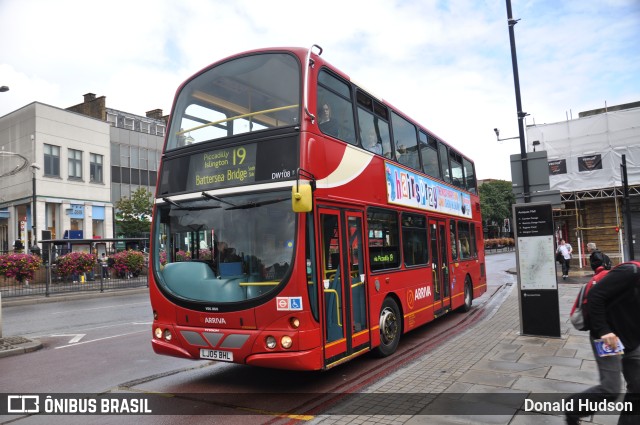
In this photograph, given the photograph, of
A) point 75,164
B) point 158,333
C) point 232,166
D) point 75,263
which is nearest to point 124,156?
point 75,164

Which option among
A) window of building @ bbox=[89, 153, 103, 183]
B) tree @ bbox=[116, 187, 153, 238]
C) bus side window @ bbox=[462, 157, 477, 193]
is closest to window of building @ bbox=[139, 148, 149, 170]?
tree @ bbox=[116, 187, 153, 238]

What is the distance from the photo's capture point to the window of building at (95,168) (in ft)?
127

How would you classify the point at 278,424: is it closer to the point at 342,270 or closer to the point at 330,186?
the point at 342,270

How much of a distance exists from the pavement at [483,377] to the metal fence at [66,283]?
41.2 ft

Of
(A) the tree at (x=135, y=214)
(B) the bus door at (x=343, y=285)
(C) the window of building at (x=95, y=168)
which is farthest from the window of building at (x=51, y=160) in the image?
(B) the bus door at (x=343, y=285)

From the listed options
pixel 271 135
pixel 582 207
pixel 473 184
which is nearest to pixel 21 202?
pixel 473 184

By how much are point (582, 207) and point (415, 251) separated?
2354 cm

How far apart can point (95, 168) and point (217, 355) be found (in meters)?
37.9

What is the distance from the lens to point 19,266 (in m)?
21.3

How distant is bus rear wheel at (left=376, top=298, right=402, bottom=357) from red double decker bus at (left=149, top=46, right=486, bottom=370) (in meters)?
0.03

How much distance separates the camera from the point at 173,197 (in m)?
6.70

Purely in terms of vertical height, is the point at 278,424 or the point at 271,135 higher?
the point at 271,135

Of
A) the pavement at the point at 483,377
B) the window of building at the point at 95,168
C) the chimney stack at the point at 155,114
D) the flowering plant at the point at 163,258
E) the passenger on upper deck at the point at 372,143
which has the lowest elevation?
the pavement at the point at 483,377

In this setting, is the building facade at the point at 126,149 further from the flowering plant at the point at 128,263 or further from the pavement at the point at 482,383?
the pavement at the point at 482,383
